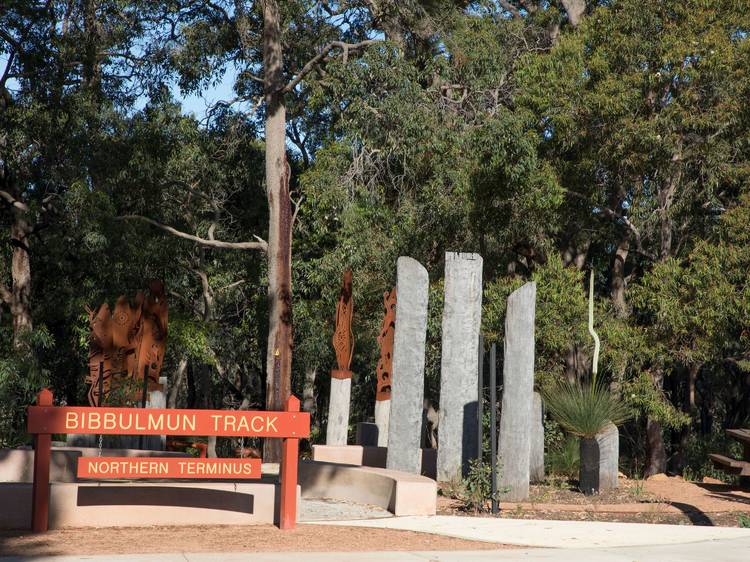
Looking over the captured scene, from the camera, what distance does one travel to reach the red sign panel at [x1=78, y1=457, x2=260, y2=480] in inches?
391

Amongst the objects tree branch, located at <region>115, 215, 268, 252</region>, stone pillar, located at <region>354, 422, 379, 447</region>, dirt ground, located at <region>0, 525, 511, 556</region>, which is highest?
tree branch, located at <region>115, 215, 268, 252</region>

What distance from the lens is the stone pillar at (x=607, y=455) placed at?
13609 mm

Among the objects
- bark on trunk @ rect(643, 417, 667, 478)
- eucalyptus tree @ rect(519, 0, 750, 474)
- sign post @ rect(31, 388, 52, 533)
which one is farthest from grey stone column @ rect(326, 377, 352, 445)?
sign post @ rect(31, 388, 52, 533)

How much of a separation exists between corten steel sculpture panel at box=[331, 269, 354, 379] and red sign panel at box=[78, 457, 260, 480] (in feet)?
23.6

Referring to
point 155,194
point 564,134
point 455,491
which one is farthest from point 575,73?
point 155,194

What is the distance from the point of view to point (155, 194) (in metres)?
26.3

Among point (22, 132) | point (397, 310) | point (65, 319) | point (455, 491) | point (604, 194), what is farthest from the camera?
point (65, 319)

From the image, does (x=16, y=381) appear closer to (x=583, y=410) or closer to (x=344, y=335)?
(x=344, y=335)

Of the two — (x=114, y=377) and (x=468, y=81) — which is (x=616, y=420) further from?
(x=468, y=81)

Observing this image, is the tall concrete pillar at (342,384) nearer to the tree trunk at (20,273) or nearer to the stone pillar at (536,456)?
the stone pillar at (536,456)

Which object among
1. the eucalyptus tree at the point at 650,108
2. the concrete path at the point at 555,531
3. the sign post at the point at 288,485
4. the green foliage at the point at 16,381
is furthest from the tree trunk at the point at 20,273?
the concrete path at the point at 555,531

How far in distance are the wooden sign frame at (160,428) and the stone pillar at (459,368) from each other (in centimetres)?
390

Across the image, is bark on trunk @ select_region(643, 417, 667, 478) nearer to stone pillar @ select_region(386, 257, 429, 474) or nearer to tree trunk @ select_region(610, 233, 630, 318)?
tree trunk @ select_region(610, 233, 630, 318)

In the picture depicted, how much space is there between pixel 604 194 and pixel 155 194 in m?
11.7
